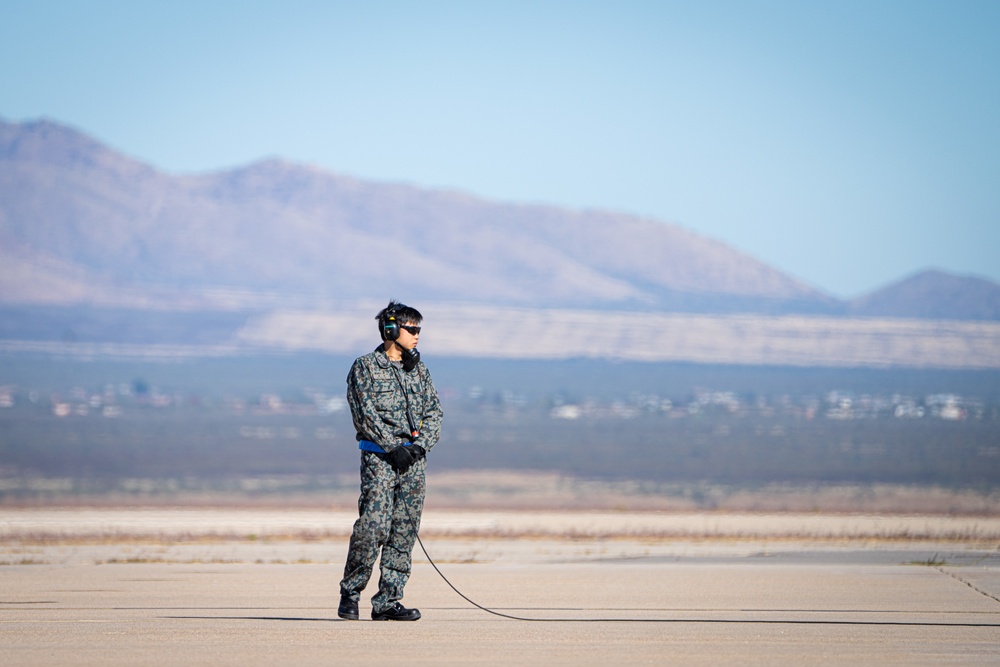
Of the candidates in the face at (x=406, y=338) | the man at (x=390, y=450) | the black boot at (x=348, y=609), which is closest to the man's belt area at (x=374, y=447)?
the man at (x=390, y=450)

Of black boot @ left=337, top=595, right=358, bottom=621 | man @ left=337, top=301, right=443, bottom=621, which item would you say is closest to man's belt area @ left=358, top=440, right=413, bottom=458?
man @ left=337, top=301, right=443, bottom=621

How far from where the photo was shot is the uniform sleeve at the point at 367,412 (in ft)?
28.8

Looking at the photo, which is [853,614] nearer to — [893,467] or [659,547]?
[659,547]

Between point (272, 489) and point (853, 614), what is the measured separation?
138 ft

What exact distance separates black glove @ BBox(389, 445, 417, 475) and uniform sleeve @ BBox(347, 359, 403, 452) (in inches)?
1.5

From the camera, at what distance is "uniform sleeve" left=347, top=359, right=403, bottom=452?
8.77 m

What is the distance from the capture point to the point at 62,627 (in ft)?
29.1

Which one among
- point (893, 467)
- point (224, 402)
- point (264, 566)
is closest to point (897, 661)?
point (264, 566)

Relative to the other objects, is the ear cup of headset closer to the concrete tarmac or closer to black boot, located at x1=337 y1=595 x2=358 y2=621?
black boot, located at x1=337 y1=595 x2=358 y2=621

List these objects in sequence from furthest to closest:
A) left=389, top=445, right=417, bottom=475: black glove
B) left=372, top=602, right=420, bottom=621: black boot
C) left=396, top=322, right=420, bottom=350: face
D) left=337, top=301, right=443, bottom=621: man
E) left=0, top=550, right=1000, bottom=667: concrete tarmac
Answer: left=372, top=602, right=420, bottom=621: black boot < left=396, top=322, right=420, bottom=350: face < left=337, top=301, right=443, bottom=621: man < left=389, top=445, right=417, bottom=475: black glove < left=0, top=550, right=1000, bottom=667: concrete tarmac

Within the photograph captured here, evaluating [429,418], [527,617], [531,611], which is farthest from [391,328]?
[531,611]

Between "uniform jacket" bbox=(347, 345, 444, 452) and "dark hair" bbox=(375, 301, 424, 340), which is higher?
"dark hair" bbox=(375, 301, 424, 340)

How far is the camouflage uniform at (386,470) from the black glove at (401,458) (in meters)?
0.04

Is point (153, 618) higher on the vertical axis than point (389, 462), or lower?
lower
